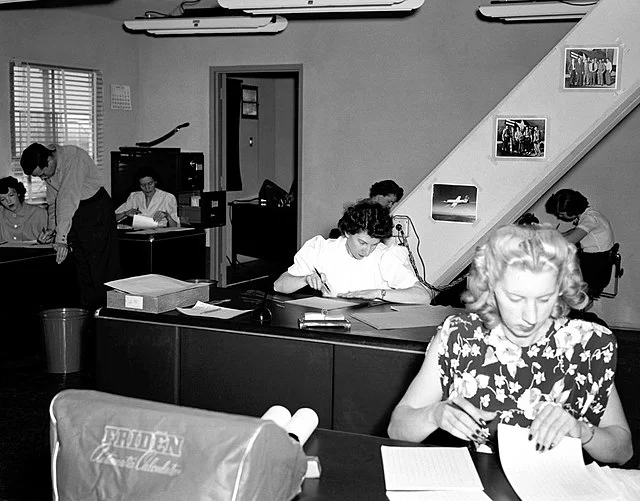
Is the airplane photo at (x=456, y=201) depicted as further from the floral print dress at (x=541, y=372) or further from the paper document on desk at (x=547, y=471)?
the paper document on desk at (x=547, y=471)

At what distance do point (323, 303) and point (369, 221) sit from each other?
47 cm

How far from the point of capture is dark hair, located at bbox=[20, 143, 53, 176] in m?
5.87

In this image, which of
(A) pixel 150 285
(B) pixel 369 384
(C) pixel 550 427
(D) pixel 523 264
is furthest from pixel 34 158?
(C) pixel 550 427

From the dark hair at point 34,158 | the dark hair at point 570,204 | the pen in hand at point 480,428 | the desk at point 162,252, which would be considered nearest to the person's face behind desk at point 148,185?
the desk at point 162,252

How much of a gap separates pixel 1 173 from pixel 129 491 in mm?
6596

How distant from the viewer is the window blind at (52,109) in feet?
25.1

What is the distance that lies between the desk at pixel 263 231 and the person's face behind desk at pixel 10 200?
10.0ft

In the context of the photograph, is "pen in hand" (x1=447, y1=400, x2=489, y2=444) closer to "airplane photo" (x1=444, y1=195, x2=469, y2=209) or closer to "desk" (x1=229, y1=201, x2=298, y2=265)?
"airplane photo" (x1=444, y1=195, x2=469, y2=209)

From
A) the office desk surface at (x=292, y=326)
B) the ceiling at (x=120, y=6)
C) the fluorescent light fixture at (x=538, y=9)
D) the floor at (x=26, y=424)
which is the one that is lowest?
the floor at (x=26, y=424)

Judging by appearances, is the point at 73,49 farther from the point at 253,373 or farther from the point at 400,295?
the point at 253,373

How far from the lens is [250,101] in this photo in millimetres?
10500

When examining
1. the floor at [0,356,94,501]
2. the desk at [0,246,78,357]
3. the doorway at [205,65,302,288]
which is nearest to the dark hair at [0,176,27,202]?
the desk at [0,246,78,357]

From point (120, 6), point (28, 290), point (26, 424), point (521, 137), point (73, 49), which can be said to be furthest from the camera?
point (73, 49)

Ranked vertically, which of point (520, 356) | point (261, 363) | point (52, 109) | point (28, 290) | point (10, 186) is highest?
point (52, 109)
